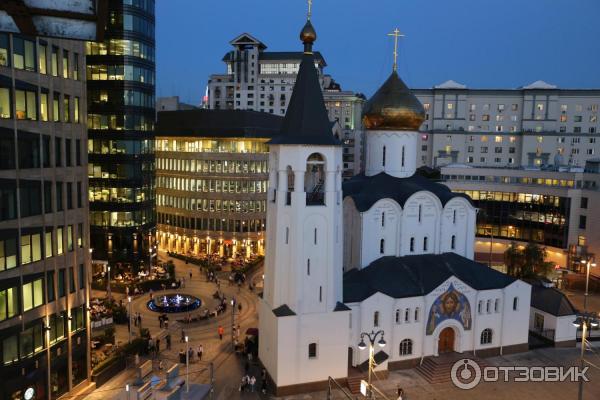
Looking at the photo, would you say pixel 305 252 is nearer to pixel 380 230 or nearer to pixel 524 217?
pixel 380 230

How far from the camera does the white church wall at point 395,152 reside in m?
43.0

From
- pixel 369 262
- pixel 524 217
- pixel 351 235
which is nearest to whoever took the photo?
pixel 369 262

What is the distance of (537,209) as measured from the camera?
222 feet

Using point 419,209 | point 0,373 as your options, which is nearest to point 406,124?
point 419,209

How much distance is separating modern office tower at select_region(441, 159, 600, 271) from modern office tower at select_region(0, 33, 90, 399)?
45.6 metres

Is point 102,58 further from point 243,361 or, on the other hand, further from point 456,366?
point 456,366

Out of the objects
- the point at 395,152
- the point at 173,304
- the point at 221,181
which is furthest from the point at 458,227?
the point at 221,181

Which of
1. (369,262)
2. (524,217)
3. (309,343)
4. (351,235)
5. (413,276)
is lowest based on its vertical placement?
(309,343)

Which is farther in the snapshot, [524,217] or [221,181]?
[221,181]

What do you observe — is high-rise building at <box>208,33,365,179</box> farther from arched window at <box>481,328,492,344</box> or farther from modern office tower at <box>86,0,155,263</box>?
arched window at <box>481,328,492,344</box>

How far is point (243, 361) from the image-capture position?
3641 cm

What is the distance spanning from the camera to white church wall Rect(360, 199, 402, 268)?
125 ft

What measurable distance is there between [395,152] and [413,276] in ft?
36.5

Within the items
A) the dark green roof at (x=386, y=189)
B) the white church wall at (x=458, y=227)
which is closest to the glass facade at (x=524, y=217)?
the white church wall at (x=458, y=227)
